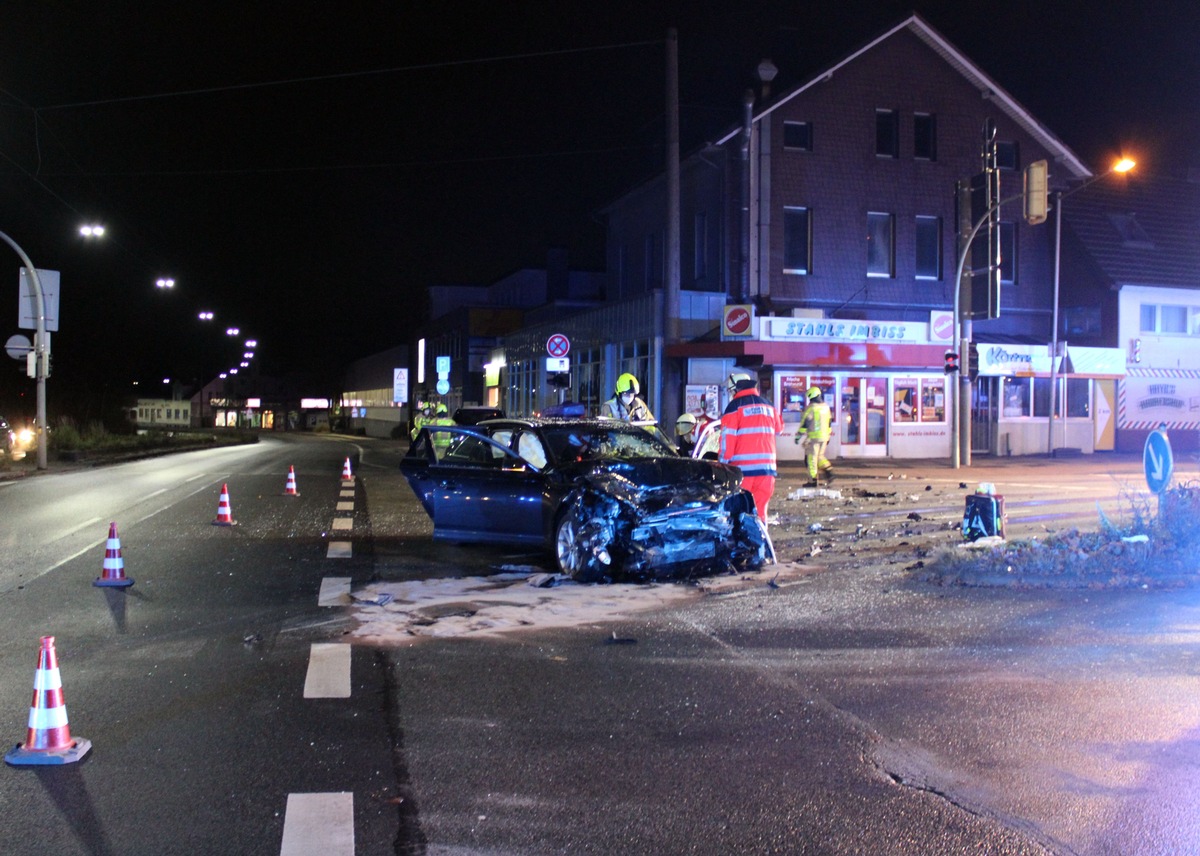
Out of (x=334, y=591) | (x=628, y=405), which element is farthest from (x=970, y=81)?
(x=334, y=591)

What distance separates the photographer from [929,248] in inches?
1281

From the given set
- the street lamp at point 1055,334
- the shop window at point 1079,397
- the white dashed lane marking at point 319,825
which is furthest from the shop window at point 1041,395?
the white dashed lane marking at point 319,825

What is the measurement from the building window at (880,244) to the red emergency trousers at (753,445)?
2249 cm

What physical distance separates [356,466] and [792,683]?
79.1ft

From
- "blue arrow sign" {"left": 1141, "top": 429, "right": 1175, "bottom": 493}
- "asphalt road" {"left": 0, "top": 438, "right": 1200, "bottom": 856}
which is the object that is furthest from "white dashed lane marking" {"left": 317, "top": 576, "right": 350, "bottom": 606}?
"blue arrow sign" {"left": 1141, "top": 429, "right": 1175, "bottom": 493}

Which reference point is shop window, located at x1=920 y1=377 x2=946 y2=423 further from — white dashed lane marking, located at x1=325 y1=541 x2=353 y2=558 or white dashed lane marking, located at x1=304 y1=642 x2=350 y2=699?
white dashed lane marking, located at x1=304 y1=642 x2=350 y2=699

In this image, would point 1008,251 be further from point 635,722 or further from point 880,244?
point 635,722

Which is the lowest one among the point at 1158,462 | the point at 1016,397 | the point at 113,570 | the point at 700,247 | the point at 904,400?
the point at 113,570

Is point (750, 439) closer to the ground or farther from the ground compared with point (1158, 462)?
farther from the ground

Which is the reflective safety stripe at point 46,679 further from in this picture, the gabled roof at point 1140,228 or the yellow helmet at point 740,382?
the gabled roof at point 1140,228

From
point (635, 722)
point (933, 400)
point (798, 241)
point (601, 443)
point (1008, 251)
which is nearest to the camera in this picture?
point (635, 722)

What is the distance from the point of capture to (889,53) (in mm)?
31625

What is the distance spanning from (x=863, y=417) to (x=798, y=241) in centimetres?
555

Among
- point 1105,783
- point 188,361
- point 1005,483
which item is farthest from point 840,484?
point 188,361
